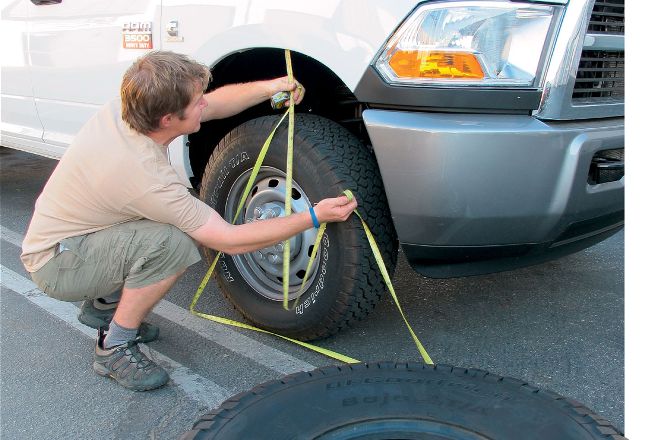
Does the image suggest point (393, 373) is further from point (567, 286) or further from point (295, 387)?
point (567, 286)

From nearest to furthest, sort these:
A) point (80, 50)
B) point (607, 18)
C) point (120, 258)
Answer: point (607, 18)
point (120, 258)
point (80, 50)

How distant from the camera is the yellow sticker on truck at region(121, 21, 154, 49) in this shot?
2975mm

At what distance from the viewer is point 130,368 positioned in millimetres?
2475

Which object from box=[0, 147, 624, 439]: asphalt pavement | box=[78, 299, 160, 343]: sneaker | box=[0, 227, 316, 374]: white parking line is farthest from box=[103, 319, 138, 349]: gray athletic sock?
box=[0, 227, 316, 374]: white parking line

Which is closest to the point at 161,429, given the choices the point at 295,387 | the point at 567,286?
the point at 295,387

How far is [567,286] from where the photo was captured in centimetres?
333

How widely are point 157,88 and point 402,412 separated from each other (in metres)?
1.35

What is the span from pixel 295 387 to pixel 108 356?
1.06m

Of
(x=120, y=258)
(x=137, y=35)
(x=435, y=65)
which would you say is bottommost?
(x=120, y=258)

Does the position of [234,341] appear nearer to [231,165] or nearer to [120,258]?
[120,258]

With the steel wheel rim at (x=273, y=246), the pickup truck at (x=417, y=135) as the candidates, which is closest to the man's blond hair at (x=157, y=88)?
the pickup truck at (x=417, y=135)

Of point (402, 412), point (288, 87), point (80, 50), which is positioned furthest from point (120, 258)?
point (80, 50)

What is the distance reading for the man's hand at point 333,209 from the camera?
7.66 ft

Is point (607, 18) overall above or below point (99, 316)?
above
